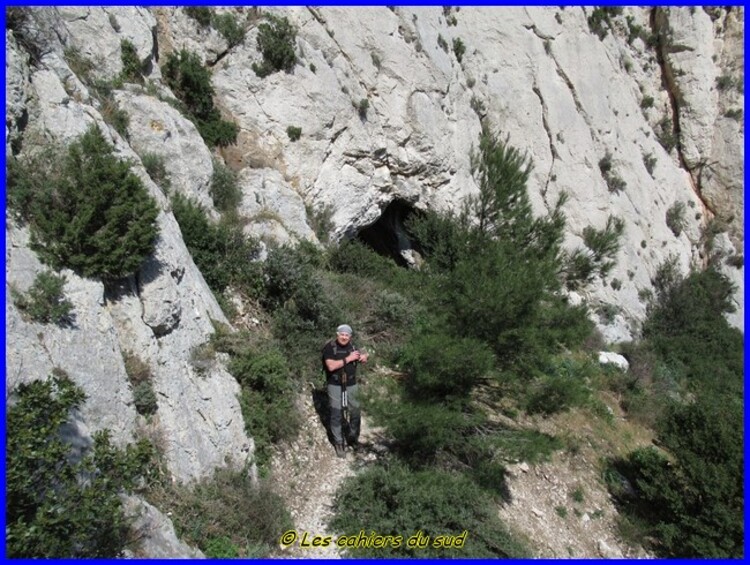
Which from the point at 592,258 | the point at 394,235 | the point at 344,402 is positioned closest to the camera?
the point at 344,402

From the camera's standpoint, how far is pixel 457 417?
6191 millimetres

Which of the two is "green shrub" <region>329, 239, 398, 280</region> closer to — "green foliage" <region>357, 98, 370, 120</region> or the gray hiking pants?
"green foliage" <region>357, 98, 370, 120</region>

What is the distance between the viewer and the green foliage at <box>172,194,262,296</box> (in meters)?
8.05

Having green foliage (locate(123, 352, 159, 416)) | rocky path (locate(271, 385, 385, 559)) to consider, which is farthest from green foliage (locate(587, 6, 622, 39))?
green foliage (locate(123, 352, 159, 416))

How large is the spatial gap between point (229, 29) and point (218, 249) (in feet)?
22.7

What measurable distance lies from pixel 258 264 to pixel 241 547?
478 cm

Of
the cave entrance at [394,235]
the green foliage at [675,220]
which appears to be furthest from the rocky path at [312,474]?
the green foliage at [675,220]

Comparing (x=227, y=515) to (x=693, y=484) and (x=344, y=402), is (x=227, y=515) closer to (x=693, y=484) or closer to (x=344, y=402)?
(x=344, y=402)

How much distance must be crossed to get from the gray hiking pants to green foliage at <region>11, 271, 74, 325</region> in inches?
129

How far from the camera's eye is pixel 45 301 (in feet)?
15.7

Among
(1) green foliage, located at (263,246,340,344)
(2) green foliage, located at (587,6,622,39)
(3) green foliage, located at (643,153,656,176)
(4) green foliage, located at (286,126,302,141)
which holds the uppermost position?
(2) green foliage, located at (587,6,622,39)

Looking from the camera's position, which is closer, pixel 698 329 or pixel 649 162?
pixel 698 329

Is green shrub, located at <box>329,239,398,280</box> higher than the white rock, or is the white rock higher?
the white rock

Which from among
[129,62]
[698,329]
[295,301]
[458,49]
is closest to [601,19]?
[458,49]
